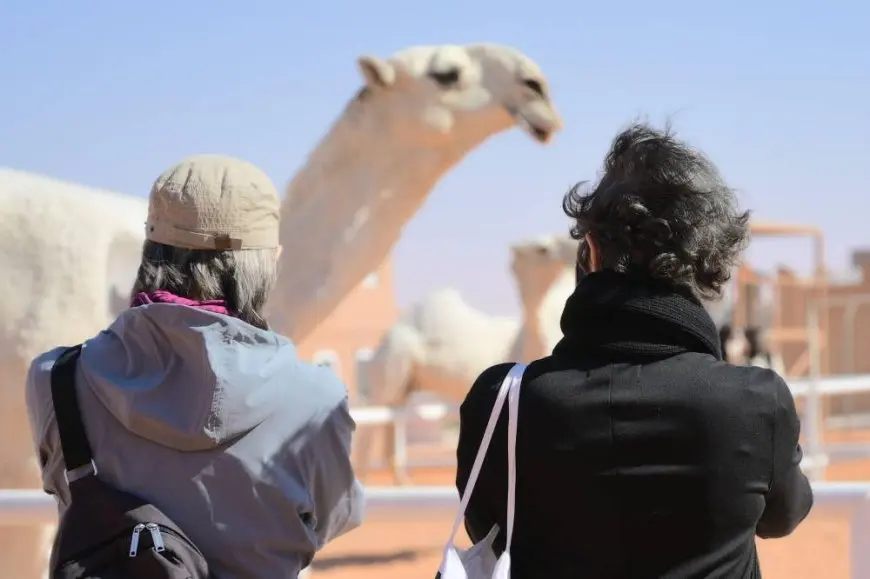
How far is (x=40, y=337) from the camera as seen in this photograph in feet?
14.3

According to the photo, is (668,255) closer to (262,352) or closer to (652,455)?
(652,455)

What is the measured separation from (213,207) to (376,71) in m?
3.62

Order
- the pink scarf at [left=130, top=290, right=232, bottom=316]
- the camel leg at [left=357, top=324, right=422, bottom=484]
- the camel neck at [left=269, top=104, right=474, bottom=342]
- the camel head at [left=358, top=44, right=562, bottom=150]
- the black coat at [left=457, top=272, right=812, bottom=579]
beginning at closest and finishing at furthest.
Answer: the black coat at [left=457, top=272, right=812, bottom=579] → the pink scarf at [left=130, top=290, right=232, bottom=316] → the camel neck at [left=269, top=104, right=474, bottom=342] → the camel head at [left=358, top=44, right=562, bottom=150] → the camel leg at [left=357, top=324, right=422, bottom=484]

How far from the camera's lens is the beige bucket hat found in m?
1.72

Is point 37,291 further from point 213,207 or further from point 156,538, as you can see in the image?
point 156,538

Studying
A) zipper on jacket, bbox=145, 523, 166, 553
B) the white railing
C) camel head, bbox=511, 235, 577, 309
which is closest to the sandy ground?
camel head, bbox=511, 235, 577, 309

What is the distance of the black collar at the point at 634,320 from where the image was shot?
1544mm

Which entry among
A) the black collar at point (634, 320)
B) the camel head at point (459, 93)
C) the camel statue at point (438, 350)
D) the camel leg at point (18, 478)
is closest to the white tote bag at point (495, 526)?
the black collar at point (634, 320)

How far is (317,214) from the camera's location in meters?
5.11

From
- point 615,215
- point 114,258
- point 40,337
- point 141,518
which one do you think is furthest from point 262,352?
point 114,258

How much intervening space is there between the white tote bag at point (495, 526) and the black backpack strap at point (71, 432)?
0.57 metres

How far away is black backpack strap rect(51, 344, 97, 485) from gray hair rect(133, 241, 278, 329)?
0.67ft

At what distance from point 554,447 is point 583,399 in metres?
0.08

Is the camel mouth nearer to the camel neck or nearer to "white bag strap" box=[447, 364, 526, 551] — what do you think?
the camel neck
